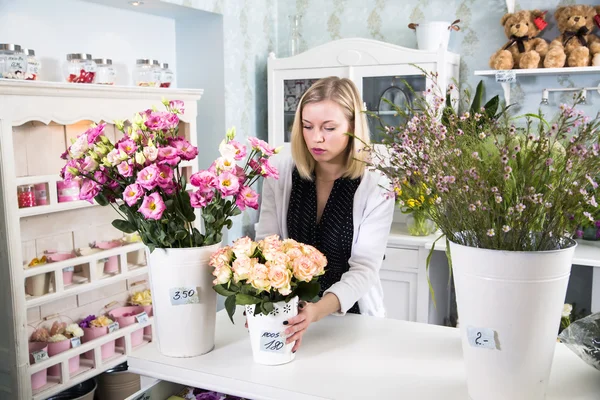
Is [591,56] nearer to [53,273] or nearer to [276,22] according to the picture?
[276,22]

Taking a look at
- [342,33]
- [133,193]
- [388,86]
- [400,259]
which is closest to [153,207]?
[133,193]

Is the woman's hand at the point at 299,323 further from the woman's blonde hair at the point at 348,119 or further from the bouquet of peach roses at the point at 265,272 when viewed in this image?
the woman's blonde hair at the point at 348,119

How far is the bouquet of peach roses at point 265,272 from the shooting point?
115 centimetres

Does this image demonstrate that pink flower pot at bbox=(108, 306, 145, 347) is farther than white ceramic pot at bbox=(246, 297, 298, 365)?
Yes

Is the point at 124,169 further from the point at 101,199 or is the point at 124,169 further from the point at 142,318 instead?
the point at 142,318

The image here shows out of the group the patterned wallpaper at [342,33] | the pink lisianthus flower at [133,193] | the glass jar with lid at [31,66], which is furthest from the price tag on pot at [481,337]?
the patterned wallpaper at [342,33]

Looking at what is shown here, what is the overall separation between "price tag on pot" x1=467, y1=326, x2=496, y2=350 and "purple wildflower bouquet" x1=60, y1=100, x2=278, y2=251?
19.5 inches

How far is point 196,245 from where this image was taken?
1277 mm

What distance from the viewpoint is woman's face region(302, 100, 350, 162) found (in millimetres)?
1765

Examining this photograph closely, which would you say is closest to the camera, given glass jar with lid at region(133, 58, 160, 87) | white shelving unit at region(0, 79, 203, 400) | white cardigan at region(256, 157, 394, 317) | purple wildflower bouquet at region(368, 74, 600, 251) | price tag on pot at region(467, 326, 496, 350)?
purple wildflower bouquet at region(368, 74, 600, 251)

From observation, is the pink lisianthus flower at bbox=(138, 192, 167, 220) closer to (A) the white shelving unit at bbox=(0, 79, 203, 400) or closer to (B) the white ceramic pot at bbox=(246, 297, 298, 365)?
(B) the white ceramic pot at bbox=(246, 297, 298, 365)

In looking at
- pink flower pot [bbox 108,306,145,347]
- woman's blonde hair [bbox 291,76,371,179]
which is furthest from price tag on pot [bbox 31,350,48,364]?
woman's blonde hair [bbox 291,76,371,179]

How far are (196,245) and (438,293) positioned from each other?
2.16 metres

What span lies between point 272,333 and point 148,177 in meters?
0.42
